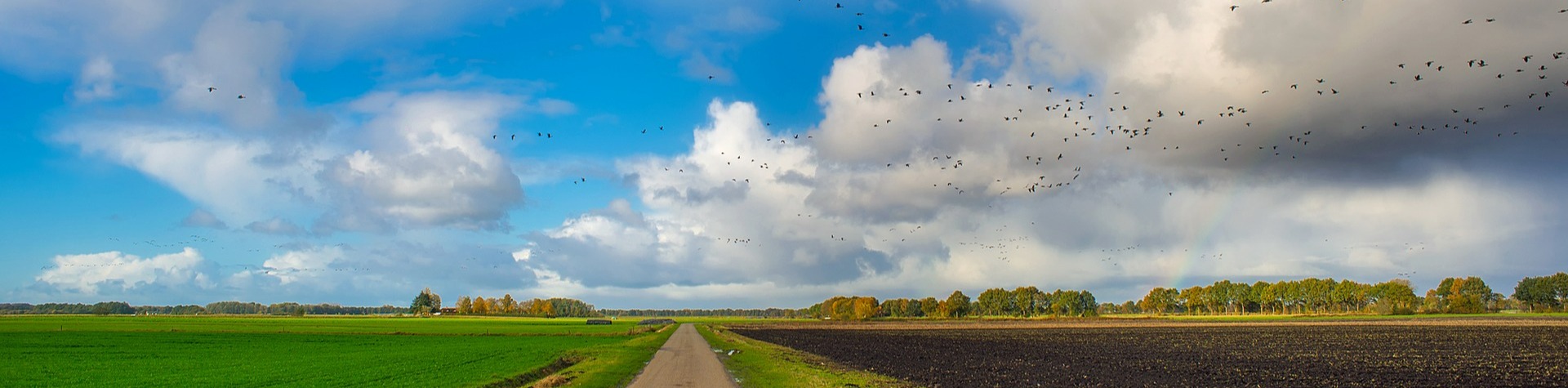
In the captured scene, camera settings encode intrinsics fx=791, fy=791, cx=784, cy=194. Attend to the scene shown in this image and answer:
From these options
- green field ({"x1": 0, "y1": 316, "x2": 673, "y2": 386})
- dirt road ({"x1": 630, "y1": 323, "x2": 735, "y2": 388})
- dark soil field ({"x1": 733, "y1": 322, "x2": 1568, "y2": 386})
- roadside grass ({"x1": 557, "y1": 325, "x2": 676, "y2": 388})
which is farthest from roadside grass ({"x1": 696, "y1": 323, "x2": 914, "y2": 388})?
green field ({"x1": 0, "y1": 316, "x2": 673, "y2": 386})

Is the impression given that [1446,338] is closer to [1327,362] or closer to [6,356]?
[1327,362]

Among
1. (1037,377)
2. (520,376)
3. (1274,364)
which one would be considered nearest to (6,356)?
(520,376)

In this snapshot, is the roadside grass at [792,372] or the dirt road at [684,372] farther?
the roadside grass at [792,372]

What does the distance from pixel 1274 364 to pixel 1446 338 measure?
39.2 metres

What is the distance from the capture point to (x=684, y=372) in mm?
37406

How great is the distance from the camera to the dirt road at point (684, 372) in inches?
1241

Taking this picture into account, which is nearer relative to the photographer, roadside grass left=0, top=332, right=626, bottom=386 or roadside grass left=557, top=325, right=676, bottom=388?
roadside grass left=557, top=325, right=676, bottom=388

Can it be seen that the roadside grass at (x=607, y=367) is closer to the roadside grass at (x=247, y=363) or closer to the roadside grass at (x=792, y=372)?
the roadside grass at (x=247, y=363)

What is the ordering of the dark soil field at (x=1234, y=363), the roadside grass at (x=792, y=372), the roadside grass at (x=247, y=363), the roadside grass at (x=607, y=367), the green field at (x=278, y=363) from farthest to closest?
1. the roadside grass at (x=247, y=363)
2. the green field at (x=278, y=363)
3. the roadside grass at (x=607, y=367)
4. the dark soil field at (x=1234, y=363)
5. the roadside grass at (x=792, y=372)

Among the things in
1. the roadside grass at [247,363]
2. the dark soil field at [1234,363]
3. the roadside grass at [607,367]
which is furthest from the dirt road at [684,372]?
the dark soil field at [1234,363]

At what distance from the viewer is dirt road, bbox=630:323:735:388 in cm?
3152

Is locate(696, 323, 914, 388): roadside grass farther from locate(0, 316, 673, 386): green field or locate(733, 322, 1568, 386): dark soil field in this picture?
locate(0, 316, 673, 386): green field

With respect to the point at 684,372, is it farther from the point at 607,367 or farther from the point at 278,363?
the point at 278,363

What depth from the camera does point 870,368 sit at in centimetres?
4066
